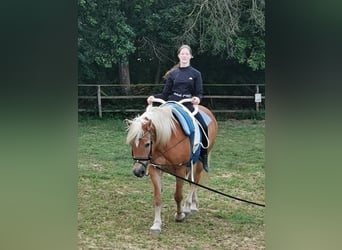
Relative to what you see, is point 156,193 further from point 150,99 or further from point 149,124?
point 150,99

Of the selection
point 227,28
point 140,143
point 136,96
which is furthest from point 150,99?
point 227,28

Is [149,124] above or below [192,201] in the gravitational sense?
above

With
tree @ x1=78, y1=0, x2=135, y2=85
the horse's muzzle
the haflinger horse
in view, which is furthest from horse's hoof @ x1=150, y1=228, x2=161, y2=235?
tree @ x1=78, y1=0, x2=135, y2=85

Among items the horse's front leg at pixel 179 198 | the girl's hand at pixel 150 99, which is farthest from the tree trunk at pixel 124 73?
the horse's front leg at pixel 179 198

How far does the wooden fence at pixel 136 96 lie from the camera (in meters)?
1.65

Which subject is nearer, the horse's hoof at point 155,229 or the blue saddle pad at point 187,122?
the horse's hoof at point 155,229

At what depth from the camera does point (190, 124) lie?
2.03 meters

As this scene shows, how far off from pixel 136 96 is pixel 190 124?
1.20ft

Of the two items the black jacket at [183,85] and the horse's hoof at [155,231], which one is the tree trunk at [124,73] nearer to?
the black jacket at [183,85]

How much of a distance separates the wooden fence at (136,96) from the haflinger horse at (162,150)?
0.19 ft

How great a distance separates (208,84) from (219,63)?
10 centimetres
